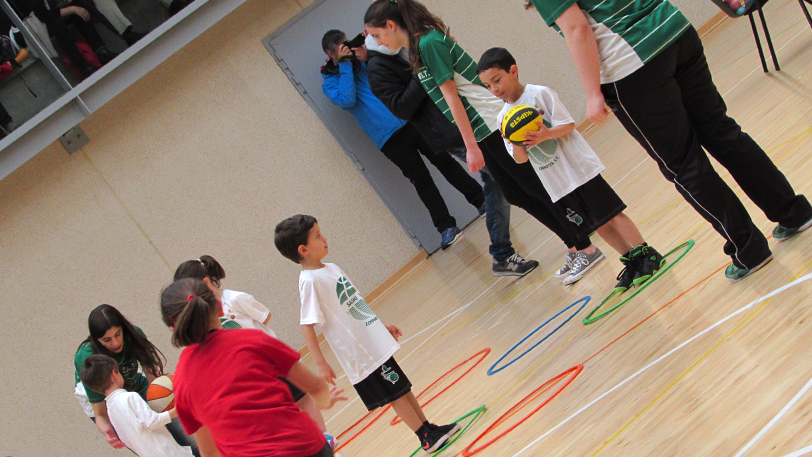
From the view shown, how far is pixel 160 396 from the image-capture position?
312cm

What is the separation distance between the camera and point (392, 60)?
3.79 metres

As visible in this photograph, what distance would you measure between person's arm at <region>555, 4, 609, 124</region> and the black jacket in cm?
160

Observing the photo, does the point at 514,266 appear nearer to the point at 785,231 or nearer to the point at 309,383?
the point at 785,231

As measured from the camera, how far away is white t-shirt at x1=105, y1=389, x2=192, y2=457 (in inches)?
116

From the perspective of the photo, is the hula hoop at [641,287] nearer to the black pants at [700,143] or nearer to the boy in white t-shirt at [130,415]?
the black pants at [700,143]

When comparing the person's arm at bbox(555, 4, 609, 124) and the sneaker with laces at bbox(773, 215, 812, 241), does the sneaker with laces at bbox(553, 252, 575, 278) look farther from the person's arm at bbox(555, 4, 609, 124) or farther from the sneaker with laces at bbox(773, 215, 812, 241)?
the person's arm at bbox(555, 4, 609, 124)

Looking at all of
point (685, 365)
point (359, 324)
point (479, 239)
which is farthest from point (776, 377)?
point (479, 239)

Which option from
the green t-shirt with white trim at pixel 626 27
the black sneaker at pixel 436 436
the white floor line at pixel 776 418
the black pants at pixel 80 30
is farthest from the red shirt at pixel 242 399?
the black pants at pixel 80 30

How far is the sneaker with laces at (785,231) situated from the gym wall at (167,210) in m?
3.95

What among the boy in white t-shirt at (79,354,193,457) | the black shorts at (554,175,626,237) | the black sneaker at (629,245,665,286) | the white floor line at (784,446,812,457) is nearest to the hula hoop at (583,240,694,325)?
the black sneaker at (629,245,665,286)

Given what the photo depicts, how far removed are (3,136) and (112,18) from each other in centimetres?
121

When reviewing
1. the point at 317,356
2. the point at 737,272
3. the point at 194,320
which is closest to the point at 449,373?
the point at 317,356

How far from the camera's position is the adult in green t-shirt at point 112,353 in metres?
3.27

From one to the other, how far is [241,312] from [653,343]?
1.71 meters
